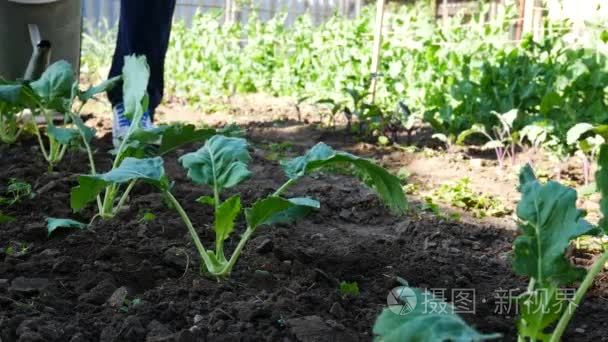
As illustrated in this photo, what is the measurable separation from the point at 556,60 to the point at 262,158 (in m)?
1.92

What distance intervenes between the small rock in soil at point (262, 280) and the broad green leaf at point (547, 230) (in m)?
0.70

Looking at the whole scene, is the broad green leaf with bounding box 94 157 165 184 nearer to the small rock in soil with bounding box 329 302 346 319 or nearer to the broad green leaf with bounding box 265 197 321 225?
the broad green leaf with bounding box 265 197 321 225

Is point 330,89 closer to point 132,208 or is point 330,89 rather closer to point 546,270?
point 132,208

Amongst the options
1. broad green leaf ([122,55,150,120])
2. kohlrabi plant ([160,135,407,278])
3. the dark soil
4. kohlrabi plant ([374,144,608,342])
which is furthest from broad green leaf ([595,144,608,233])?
broad green leaf ([122,55,150,120])

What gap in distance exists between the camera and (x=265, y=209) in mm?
1907

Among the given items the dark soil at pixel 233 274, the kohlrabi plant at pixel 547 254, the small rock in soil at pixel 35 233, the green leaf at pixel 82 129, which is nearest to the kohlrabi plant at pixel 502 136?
the dark soil at pixel 233 274

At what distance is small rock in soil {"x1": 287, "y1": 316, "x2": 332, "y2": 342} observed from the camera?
163 cm

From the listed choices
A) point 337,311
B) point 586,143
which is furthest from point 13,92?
point 586,143

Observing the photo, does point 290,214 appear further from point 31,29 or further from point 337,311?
point 31,29

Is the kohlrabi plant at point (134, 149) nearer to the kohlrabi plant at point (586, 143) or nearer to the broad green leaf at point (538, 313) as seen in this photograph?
the broad green leaf at point (538, 313)

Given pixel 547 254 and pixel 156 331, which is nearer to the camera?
pixel 547 254

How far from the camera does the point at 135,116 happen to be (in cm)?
263

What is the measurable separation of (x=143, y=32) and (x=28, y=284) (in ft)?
7.38

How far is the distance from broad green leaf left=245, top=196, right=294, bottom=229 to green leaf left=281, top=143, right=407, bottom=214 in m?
0.08
